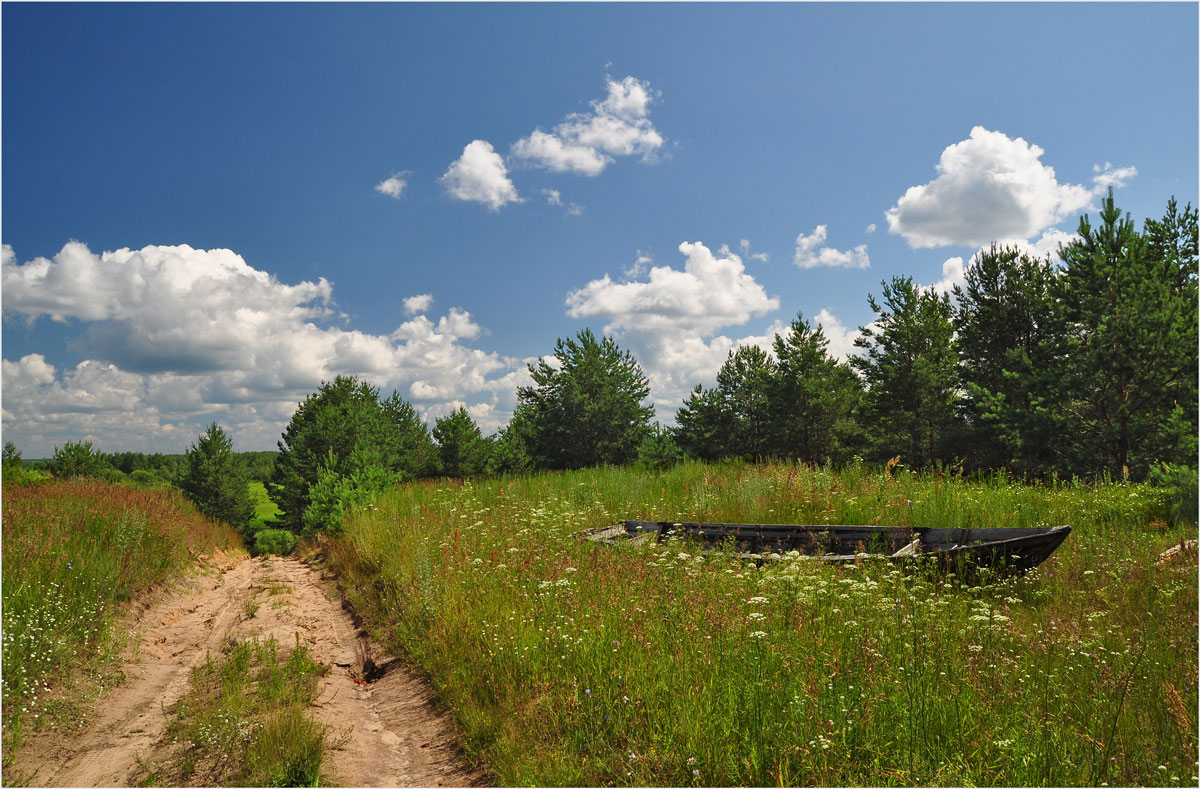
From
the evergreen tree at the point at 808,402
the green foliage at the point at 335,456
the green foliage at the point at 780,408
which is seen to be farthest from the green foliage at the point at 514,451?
the evergreen tree at the point at 808,402

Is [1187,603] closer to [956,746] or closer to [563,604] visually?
[956,746]

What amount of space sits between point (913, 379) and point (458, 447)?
25896mm

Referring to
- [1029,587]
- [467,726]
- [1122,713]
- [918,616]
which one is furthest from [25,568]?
[1029,587]

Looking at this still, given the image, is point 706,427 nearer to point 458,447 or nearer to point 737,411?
point 737,411

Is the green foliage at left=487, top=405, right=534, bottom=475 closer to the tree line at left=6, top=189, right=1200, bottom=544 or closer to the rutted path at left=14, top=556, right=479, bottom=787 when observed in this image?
the tree line at left=6, top=189, right=1200, bottom=544

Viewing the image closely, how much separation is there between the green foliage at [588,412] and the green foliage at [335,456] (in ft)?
28.5

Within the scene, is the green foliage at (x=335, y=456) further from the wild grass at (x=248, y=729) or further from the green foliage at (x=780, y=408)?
the green foliage at (x=780, y=408)

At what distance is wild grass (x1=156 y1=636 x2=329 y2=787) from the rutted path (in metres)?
0.17

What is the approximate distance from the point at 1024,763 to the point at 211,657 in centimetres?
758

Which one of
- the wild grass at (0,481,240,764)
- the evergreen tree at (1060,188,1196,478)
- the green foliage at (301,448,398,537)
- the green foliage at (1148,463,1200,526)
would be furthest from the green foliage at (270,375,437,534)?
the evergreen tree at (1060,188,1196,478)

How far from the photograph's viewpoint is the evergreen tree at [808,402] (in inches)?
1226

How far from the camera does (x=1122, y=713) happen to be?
3566 mm

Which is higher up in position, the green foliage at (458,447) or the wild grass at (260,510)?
the green foliage at (458,447)

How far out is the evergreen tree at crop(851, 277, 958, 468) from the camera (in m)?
28.5
